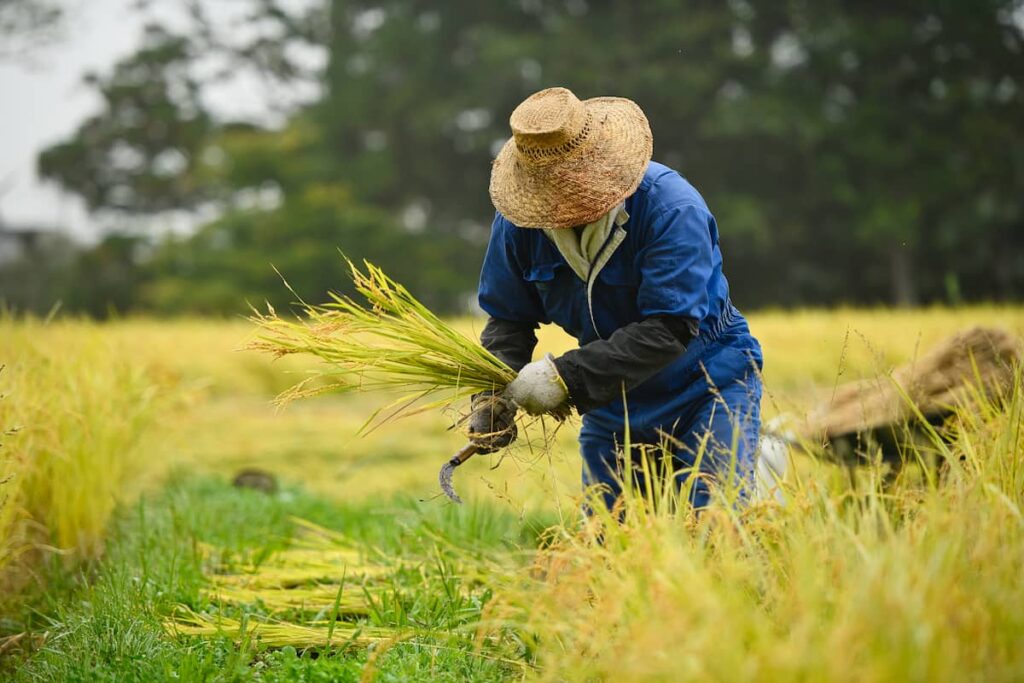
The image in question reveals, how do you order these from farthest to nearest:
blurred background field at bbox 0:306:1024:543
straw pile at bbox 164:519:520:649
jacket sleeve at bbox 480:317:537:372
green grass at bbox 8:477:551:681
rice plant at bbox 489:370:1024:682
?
blurred background field at bbox 0:306:1024:543
jacket sleeve at bbox 480:317:537:372
straw pile at bbox 164:519:520:649
green grass at bbox 8:477:551:681
rice plant at bbox 489:370:1024:682

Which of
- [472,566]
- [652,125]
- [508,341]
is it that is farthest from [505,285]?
[652,125]

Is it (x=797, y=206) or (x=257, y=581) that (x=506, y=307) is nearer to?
(x=257, y=581)

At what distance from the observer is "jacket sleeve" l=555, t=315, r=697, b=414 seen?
7.91 ft

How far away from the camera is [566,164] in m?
2.44

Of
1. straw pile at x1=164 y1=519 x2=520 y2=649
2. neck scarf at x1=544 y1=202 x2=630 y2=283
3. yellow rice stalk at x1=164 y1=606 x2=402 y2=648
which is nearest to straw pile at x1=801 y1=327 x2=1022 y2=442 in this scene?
neck scarf at x1=544 y1=202 x2=630 y2=283

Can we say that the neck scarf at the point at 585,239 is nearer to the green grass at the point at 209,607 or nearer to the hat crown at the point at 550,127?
the hat crown at the point at 550,127

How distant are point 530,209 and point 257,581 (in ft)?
5.10

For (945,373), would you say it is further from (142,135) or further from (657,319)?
(142,135)

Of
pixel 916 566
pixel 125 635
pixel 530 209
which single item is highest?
pixel 530 209

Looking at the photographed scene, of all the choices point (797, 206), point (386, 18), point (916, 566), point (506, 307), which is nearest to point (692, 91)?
point (797, 206)

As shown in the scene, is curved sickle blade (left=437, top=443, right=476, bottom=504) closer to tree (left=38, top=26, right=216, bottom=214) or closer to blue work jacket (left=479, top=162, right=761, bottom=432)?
blue work jacket (left=479, top=162, right=761, bottom=432)

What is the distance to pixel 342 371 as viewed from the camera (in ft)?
8.24

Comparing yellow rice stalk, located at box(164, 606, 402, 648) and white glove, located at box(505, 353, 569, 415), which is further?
yellow rice stalk, located at box(164, 606, 402, 648)

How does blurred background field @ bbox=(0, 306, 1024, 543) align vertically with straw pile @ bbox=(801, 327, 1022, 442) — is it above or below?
below
